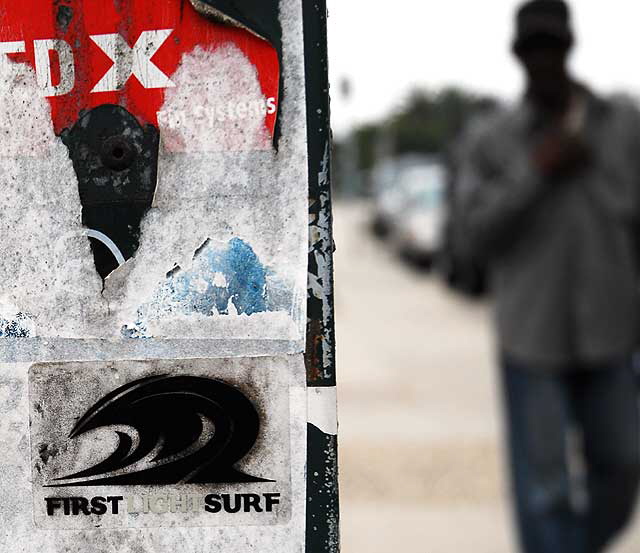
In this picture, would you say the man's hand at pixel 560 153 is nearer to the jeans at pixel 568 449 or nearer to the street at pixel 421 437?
the jeans at pixel 568 449

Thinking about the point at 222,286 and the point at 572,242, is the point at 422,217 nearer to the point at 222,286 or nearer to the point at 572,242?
the point at 572,242

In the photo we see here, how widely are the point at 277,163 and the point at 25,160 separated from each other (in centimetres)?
35

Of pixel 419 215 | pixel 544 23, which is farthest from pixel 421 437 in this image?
pixel 419 215

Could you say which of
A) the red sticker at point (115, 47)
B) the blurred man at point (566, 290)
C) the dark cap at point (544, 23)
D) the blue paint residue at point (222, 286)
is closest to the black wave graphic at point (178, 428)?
the blue paint residue at point (222, 286)

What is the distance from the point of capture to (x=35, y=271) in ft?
4.97

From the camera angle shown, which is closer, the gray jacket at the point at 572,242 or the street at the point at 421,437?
the gray jacket at the point at 572,242

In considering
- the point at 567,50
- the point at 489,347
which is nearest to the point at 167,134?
the point at 567,50

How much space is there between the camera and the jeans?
3.78 metres

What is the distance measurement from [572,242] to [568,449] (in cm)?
74

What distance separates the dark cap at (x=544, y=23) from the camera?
375 cm

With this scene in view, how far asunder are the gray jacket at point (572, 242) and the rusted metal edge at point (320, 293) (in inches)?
93.4

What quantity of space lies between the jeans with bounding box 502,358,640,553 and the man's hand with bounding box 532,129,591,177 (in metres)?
0.71

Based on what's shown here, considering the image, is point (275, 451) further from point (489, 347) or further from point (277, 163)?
point (489, 347)

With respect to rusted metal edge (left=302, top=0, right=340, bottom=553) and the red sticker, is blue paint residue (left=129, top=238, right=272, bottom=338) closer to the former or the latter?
rusted metal edge (left=302, top=0, right=340, bottom=553)
